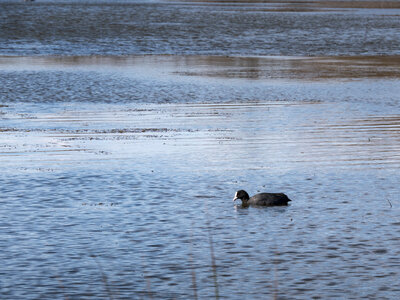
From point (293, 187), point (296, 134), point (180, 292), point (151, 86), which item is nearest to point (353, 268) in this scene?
point (180, 292)

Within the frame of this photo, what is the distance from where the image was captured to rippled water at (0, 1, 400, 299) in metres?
12.0

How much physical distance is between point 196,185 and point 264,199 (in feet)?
6.62

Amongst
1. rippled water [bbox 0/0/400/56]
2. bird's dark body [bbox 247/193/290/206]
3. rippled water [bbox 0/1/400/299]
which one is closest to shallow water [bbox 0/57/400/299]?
rippled water [bbox 0/1/400/299]

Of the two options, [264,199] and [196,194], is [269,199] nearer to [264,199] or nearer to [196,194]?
[264,199]

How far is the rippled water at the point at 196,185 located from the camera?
12.0m

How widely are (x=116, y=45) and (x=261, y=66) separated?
596 inches

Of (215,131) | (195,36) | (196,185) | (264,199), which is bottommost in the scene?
(264,199)

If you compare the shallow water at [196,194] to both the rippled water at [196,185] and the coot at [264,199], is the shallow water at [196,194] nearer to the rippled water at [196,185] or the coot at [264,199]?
the rippled water at [196,185]

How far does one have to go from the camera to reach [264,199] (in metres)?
15.8

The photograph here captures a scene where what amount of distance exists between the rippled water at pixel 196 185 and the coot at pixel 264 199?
20 cm

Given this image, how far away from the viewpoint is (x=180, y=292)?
1138 cm

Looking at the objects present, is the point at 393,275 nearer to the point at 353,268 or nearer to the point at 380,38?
the point at 353,268

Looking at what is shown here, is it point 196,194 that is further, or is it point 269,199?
point 196,194

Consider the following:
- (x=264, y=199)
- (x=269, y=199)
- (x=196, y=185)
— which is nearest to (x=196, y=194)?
(x=196, y=185)
